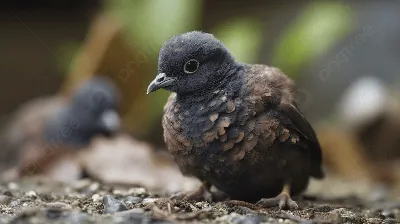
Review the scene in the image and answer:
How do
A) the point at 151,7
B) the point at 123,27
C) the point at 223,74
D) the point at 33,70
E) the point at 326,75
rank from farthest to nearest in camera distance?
1. the point at 33,70
2. the point at 326,75
3. the point at 151,7
4. the point at 123,27
5. the point at 223,74

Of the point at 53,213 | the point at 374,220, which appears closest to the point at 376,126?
the point at 374,220

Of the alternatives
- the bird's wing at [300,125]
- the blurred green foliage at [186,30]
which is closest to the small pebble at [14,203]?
the bird's wing at [300,125]

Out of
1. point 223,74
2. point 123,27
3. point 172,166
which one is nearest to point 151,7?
point 123,27

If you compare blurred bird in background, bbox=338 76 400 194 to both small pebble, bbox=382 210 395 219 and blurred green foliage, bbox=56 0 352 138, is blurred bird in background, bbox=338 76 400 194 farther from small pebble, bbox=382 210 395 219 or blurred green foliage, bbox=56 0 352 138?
small pebble, bbox=382 210 395 219

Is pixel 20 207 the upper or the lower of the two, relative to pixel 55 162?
lower

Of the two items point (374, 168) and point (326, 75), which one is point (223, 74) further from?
point (326, 75)

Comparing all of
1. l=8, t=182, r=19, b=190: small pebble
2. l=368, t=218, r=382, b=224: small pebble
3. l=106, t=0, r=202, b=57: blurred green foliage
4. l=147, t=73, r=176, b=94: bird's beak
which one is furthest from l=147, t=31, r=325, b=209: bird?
l=106, t=0, r=202, b=57: blurred green foliage

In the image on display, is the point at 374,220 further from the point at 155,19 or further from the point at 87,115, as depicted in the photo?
the point at 155,19
